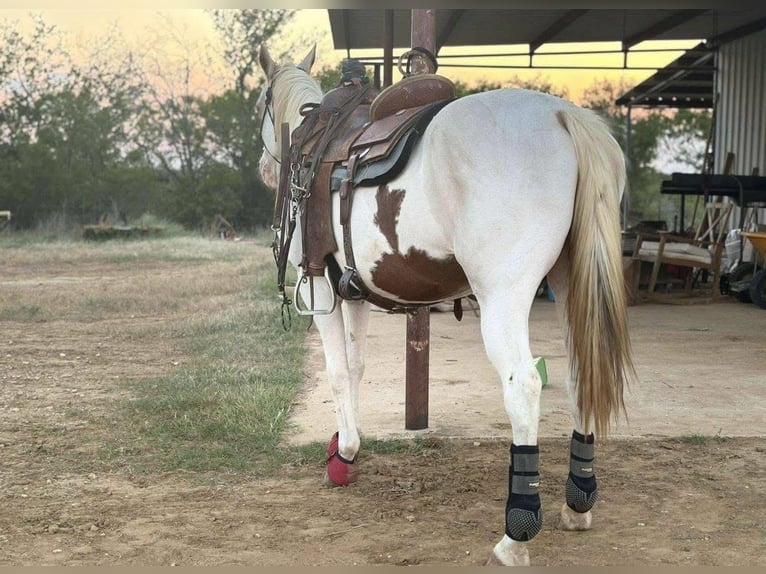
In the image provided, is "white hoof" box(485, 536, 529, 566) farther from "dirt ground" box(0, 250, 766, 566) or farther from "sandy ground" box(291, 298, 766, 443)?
"sandy ground" box(291, 298, 766, 443)

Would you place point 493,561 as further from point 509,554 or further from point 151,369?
point 151,369

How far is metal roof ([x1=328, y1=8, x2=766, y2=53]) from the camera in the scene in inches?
378

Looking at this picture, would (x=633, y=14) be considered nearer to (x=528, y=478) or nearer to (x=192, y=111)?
(x=528, y=478)

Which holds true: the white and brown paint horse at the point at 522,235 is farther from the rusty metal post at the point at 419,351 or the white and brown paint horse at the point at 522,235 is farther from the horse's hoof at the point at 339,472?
the rusty metal post at the point at 419,351

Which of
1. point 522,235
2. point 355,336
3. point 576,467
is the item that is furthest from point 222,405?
point 522,235

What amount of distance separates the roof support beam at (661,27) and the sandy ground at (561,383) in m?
3.33

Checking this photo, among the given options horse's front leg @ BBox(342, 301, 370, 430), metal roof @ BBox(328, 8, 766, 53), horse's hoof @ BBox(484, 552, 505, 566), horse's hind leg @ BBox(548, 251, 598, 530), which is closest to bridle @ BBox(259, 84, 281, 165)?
horse's front leg @ BBox(342, 301, 370, 430)

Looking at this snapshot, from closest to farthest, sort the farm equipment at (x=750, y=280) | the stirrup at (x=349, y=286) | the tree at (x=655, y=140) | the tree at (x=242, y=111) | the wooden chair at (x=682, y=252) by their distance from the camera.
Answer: the stirrup at (x=349, y=286)
the farm equipment at (x=750, y=280)
the wooden chair at (x=682, y=252)
the tree at (x=242, y=111)
the tree at (x=655, y=140)

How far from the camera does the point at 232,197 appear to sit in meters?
31.9

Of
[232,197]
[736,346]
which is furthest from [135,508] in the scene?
[232,197]

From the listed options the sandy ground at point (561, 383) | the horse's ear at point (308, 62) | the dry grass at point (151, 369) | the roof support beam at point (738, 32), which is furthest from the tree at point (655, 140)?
the horse's ear at point (308, 62)

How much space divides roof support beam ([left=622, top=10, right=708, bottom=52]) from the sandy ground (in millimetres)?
3326

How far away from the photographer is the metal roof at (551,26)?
31.5ft

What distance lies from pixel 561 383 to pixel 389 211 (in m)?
3.16
